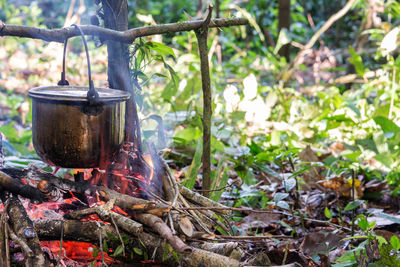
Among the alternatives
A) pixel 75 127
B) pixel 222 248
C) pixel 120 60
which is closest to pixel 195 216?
pixel 222 248

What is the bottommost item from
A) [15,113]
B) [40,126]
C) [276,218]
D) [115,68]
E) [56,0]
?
[276,218]

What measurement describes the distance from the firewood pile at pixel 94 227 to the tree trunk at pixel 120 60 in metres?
0.20

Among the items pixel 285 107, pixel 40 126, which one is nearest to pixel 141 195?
pixel 40 126

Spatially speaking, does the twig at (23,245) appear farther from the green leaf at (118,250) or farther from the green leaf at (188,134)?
the green leaf at (188,134)

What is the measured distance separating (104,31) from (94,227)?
716 millimetres

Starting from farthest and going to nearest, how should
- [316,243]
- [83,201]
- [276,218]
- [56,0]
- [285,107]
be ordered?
[56,0] < [285,107] < [276,218] < [316,243] < [83,201]

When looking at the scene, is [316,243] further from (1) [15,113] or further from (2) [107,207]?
(1) [15,113]

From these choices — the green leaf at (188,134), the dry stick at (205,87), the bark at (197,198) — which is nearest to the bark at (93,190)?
the bark at (197,198)

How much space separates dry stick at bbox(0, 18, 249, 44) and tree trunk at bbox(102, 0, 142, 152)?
5.5 inches

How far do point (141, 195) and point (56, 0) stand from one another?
9.22 meters

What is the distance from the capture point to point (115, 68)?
6.22ft

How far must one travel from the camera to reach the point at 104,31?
1668 millimetres

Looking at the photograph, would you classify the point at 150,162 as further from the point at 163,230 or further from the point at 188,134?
the point at 188,134

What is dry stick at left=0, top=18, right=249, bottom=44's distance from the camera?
63.2 inches
